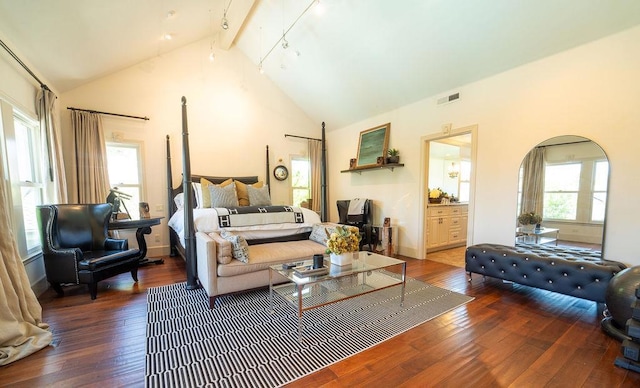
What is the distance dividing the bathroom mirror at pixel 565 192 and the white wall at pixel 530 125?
0.28 feet

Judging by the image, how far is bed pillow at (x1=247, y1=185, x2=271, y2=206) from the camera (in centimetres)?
450

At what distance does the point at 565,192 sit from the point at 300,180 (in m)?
4.68

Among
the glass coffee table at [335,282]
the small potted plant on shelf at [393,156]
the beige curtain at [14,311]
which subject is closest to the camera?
the beige curtain at [14,311]

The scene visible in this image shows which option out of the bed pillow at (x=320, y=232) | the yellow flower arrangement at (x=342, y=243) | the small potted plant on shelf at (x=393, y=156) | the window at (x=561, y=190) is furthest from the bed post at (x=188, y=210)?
the window at (x=561, y=190)

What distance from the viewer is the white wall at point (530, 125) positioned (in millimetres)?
2490

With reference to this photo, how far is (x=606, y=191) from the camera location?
8.64ft

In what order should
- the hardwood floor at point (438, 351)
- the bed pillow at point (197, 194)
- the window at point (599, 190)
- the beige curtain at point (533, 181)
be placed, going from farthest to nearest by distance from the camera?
the bed pillow at point (197, 194) → the beige curtain at point (533, 181) → the window at point (599, 190) → the hardwood floor at point (438, 351)

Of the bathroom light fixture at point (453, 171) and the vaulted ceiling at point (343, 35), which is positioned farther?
the bathroom light fixture at point (453, 171)

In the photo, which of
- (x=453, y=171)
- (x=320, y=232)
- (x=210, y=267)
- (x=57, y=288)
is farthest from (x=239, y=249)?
(x=453, y=171)

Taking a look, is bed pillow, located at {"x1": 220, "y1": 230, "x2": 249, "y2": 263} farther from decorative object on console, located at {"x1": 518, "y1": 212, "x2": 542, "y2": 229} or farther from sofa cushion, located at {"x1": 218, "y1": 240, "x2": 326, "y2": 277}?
decorative object on console, located at {"x1": 518, "y1": 212, "x2": 542, "y2": 229}

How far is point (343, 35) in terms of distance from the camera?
12.5 ft

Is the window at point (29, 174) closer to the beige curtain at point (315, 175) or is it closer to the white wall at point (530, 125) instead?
the beige curtain at point (315, 175)

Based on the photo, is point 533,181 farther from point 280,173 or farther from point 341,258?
point 280,173

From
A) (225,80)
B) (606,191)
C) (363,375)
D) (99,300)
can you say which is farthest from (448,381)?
(225,80)
